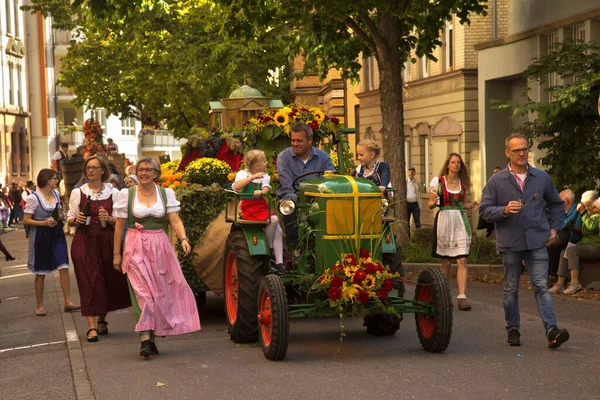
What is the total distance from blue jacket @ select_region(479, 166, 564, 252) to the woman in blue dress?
600 cm

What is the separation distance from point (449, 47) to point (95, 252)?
22464 millimetres

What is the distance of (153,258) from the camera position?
10.9 m

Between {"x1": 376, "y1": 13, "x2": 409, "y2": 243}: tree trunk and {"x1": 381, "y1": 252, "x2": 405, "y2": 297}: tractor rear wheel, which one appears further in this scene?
{"x1": 376, "y1": 13, "x2": 409, "y2": 243}: tree trunk

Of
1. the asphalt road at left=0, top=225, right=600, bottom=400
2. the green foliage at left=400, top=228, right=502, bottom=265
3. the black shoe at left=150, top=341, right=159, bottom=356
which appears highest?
the green foliage at left=400, top=228, right=502, bottom=265

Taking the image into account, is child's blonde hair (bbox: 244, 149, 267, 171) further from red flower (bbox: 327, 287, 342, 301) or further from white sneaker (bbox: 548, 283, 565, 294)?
white sneaker (bbox: 548, 283, 565, 294)

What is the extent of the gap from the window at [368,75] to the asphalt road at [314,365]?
2857cm

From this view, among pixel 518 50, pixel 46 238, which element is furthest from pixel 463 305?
pixel 518 50

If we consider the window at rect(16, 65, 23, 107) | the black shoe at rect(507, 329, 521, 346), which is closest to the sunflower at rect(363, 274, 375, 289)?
the black shoe at rect(507, 329, 521, 346)

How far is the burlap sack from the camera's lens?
41.9 feet

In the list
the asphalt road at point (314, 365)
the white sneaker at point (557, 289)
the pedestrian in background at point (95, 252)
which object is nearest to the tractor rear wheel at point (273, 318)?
the asphalt road at point (314, 365)

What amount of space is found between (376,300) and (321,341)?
1.51 m

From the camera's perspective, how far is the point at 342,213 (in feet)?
35.3

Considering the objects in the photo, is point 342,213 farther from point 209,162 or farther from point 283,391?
point 209,162

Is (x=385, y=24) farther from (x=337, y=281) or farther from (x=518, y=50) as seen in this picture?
(x=337, y=281)
